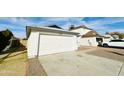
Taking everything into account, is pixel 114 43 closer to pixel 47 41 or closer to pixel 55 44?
pixel 55 44

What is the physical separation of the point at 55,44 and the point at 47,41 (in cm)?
94

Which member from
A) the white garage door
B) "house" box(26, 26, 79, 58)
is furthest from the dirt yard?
the white garage door

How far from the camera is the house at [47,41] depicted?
34.7ft

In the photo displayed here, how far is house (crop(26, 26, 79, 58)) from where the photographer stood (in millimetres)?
10562

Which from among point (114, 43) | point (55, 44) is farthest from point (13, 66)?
point (114, 43)

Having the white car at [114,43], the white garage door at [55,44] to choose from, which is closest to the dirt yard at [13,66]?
the white garage door at [55,44]

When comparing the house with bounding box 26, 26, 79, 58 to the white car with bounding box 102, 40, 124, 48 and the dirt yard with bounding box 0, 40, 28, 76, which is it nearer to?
the dirt yard with bounding box 0, 40, 28, 76
